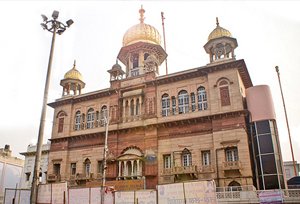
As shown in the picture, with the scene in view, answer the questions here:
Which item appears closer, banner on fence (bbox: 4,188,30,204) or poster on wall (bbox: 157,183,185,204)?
poster on wall (bbox: 157,183,185,204)

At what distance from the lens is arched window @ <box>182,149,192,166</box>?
2559 centimetres

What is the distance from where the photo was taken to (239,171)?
22.7 m

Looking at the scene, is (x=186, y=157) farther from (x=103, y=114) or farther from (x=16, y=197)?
(x=16, y=197)

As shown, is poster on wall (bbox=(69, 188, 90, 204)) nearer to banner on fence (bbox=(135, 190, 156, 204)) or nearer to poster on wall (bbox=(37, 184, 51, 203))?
poster on wall (bbox=(37, 184, 51, 203))

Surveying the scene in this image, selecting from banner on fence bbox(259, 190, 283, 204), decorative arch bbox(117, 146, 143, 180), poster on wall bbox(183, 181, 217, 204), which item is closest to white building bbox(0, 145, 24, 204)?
decorative arch bbox(117, 146, 143, 180)

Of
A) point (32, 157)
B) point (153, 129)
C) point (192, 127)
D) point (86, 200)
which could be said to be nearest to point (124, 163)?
point (153, 129)

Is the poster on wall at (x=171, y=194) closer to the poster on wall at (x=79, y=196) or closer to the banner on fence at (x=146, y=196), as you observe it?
the banner on fence at (x=146, y=196)

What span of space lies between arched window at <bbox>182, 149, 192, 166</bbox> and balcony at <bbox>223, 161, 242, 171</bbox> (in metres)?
3.49

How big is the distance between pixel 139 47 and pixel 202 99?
1266cm

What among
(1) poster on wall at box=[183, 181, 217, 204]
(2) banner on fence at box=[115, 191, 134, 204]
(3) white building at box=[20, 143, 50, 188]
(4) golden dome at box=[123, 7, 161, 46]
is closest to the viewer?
(1) poster on wall at box=[183, 181, 217, 204]

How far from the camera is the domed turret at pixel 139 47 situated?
A: 3550 cm

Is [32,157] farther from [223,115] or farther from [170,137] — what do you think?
[223,115]

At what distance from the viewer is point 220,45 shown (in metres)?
28.5


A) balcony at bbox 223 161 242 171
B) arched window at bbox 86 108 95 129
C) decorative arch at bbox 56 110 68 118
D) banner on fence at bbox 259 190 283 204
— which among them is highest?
decorative arch at bbox 56 110 68 118
